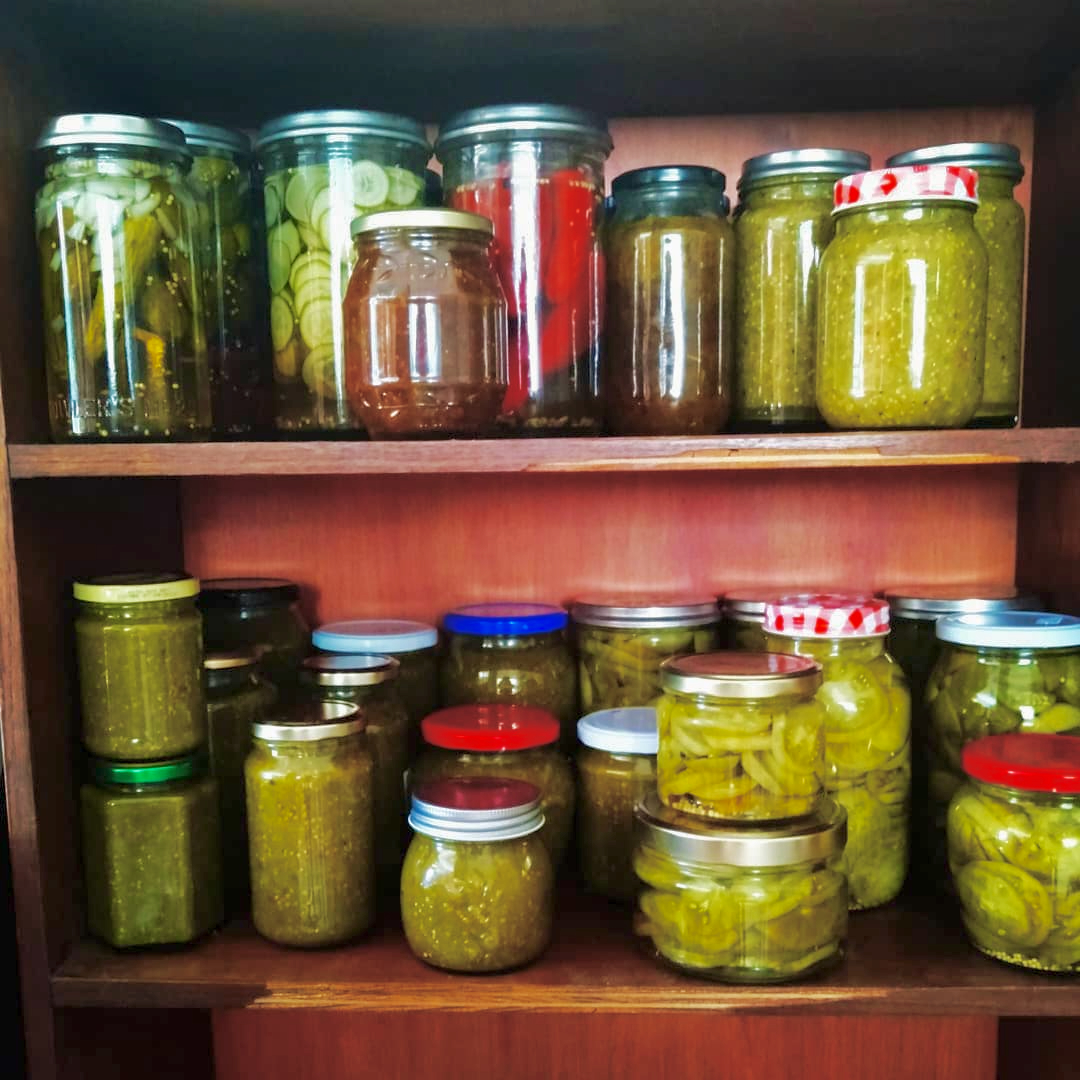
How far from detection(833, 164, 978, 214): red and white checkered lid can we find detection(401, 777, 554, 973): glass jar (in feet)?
1.78

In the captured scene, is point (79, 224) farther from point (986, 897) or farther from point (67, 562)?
point (986, 897)

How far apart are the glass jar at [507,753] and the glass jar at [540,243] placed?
0.85 feet

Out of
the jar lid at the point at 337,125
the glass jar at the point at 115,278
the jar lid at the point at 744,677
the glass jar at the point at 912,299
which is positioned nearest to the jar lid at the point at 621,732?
the jar lid at the point at 744,677

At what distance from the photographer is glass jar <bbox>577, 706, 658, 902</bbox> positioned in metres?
0.89

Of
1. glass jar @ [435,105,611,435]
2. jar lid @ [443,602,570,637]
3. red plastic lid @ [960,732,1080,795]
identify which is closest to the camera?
red plastic lid @ [960,732,1080,795]

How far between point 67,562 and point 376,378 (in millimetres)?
328

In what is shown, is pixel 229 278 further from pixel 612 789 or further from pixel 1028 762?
pixel 1028 762

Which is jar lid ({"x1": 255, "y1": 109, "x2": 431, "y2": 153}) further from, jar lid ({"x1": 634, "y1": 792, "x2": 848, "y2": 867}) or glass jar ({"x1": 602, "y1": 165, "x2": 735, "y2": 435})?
jar lid ({"x1": 634, "y1": 792, "x2": 848, "y2": 867})

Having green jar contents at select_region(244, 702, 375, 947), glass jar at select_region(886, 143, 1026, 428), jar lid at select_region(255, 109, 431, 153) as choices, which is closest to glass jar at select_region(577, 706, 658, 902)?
green jar contents at select_region(244, 702, 375, 947)

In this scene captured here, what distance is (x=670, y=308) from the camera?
0.85 m

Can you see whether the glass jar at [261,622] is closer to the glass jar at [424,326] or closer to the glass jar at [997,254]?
the glass jar at [424,326]

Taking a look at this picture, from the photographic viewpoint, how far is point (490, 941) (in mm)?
780

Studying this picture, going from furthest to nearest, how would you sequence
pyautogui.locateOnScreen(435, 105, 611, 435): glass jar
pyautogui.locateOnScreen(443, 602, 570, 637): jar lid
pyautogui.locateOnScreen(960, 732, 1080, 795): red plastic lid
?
pyautogui.locateOnScreen(443, 602, 570, 637): jar lid < pyautogui.locateOnScreen(435, 105, 611, 435): glass jar < pyautogui.locateOnScreen(960, 732, 1080, 795): red plastic lid

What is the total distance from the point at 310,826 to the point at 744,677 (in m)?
0.37
